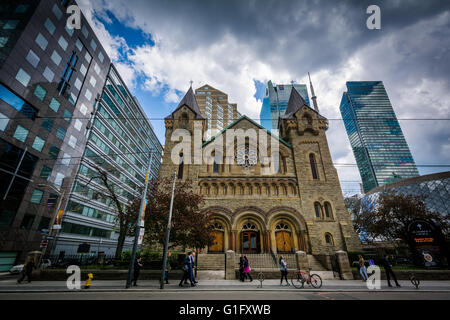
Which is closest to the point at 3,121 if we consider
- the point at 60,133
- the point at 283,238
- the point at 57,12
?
the point at 60,133

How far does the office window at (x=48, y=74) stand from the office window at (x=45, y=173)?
11.3 metres

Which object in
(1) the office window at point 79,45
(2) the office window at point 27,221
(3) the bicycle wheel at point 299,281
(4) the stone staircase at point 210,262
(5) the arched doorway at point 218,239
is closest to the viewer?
(3) the bicycle wheel at point 299,281

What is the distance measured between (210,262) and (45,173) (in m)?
23.4

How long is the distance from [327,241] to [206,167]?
15.0 meters

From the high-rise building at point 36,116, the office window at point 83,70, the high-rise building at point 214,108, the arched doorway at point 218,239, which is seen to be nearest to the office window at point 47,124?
the high-rise building at point 36,116

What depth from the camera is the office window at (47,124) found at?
23.9 m

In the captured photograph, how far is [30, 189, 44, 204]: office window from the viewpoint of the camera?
22500 mm

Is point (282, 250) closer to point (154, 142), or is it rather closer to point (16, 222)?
point (16, 222)

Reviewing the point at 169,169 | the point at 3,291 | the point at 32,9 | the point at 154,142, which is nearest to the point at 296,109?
A: the point at 169,169

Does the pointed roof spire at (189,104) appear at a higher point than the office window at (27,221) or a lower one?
higher

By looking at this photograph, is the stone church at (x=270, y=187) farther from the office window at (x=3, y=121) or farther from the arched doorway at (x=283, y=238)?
the office window at (x=3, y=121)

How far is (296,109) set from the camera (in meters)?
26.4

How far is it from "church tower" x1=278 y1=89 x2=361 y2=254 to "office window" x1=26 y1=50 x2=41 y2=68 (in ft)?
103

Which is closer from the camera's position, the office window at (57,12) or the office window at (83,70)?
the office window at (57,12)
